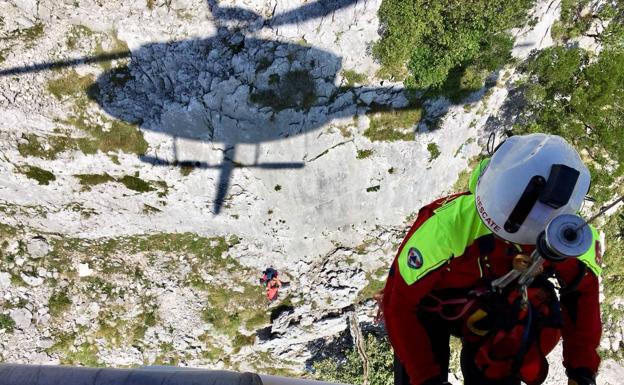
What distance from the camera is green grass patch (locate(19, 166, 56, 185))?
402 inches

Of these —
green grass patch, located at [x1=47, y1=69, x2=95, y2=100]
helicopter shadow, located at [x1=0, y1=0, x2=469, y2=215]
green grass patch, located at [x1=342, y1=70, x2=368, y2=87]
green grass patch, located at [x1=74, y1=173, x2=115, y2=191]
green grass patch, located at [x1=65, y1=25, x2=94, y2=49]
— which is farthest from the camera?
green grass patch, located at [x1=74, y1=173, x2=115, y2=191]

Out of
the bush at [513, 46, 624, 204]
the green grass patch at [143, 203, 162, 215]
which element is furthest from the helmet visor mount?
the green grass patch at [143, 203, 162, 215]

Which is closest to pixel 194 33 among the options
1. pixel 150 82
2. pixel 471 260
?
pixel 150 82

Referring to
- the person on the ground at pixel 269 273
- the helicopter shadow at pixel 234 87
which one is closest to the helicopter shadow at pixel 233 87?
the helicopter shadow at pixel 234 87

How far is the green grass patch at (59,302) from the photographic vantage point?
12.8 meters

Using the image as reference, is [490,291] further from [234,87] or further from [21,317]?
[21,317]

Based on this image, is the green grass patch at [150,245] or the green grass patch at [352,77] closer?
the green grass patch at [352,77]

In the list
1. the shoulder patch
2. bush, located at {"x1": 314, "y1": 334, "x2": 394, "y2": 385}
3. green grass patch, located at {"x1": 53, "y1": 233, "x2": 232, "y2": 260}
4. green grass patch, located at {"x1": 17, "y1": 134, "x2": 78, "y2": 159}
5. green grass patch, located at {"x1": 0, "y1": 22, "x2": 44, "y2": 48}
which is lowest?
the shoulder patch

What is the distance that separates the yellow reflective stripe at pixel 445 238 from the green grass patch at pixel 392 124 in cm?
→ 667

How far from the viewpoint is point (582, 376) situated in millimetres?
4094

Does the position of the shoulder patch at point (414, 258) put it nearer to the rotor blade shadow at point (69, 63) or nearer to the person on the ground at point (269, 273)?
the rotor blade shadow at point (69, 63)

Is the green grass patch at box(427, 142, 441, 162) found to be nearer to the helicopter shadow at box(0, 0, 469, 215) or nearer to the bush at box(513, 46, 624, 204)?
the helicopter shadow at box(0, 0, 469, 215)

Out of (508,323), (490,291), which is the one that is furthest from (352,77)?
(508,323)

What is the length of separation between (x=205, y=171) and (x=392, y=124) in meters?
4.91
